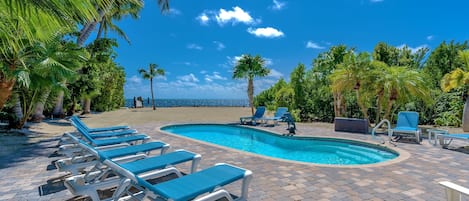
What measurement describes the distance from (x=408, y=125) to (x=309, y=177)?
608 centimetres

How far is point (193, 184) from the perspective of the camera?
286cm

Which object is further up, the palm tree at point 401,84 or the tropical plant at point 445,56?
the tropical plant at point 445,56

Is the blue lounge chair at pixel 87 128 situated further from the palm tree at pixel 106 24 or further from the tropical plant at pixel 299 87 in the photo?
the tropical plant at pixel 299 87

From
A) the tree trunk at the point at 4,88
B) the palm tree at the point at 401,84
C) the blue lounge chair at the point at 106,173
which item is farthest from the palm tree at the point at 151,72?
the blue lounge chair at the point at 106,173

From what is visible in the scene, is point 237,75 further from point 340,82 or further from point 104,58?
point 104,58

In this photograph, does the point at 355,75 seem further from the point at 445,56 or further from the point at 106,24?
the point at 106,24

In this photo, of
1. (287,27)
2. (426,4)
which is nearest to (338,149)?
(426,4)

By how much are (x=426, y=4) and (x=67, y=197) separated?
18.6m

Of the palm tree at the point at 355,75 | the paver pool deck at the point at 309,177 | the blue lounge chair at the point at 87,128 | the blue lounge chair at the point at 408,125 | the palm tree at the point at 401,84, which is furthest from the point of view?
the palm tree at the point at 355,75

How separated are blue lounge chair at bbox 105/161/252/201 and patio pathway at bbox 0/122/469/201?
595 mm

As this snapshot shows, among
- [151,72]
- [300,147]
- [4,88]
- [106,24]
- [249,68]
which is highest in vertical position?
[106,24]

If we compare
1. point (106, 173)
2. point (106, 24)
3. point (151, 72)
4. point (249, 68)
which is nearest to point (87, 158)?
point (106, 173)

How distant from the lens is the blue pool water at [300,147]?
7.07 metres

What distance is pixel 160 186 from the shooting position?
276cm
